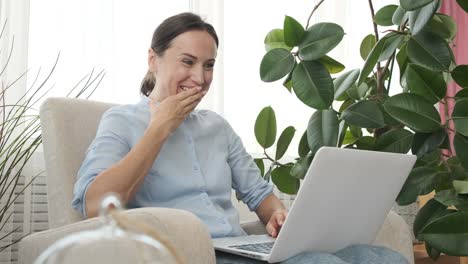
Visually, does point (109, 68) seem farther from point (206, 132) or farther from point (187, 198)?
point (187, 198)

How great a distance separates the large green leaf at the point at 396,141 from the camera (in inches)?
74.0

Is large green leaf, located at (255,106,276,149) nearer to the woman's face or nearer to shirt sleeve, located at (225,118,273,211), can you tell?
shirt sleeve, located at (225,118,273,211)

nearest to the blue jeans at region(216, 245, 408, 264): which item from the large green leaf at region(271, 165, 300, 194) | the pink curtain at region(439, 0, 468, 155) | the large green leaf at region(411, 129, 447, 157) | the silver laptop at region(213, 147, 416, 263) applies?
the silver laptop at region(213, 147, 416, 263)

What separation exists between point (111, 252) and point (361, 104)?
1678mm

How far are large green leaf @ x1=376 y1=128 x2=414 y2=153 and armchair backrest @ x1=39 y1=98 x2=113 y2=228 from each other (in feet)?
2.81

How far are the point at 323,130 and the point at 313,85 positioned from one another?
157 mm

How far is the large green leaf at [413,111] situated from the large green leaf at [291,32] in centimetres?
36

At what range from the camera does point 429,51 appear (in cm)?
179

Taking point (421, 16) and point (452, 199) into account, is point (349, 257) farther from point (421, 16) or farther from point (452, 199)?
point (421, 16)

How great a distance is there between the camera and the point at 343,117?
6.15ft

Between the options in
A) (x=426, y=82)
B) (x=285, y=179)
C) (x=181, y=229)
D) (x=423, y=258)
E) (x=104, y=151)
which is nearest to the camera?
(x=181, y=229)

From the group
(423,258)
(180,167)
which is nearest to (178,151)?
(180,167)

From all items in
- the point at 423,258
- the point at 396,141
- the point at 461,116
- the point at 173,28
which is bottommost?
the point at 423,258

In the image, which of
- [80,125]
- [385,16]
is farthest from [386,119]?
[80,125]
